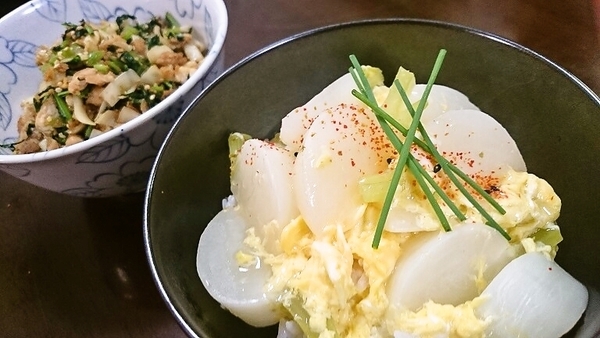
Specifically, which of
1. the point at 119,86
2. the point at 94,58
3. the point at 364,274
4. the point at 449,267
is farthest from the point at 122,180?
the point at 449,267

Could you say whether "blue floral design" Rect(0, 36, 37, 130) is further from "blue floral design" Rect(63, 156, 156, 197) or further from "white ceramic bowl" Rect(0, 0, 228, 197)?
"blue floral design" Rect(63, 156, 156, 197)

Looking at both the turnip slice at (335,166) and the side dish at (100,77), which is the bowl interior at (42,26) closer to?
the side dish at (100,77)

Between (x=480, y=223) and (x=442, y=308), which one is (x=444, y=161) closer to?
(x=480, y=223)

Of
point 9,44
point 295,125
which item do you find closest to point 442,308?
point 295,125

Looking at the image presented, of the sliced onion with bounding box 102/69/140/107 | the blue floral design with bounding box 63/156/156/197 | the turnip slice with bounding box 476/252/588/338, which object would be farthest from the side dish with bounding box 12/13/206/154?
the turnip slice with bounding box 476/252/588/338

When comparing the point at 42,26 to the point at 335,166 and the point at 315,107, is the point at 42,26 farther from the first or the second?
the point at 335,166
